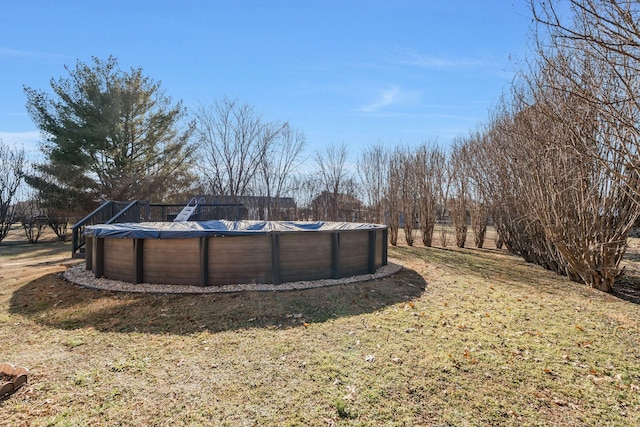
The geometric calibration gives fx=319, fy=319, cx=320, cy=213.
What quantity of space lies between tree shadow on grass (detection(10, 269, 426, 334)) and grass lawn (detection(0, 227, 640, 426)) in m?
0.03

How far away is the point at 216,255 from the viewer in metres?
5.12

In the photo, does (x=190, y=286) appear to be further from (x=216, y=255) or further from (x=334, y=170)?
(x=334, y=170)

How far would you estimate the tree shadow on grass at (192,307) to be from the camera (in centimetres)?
369

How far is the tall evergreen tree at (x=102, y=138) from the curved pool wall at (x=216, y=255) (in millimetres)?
11184

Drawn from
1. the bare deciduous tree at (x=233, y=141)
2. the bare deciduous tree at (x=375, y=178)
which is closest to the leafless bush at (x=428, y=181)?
the bare deciduous tree at (x=375, y=178)

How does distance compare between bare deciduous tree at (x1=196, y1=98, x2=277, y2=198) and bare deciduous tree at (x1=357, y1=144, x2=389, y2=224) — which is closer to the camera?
bare deciduous tree at (x1=357, y1=144, x2=389, y2=224)

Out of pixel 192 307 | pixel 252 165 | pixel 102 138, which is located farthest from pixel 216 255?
pixel 102 138

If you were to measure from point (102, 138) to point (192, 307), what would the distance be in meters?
14.0

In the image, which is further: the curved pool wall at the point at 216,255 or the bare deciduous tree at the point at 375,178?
the bare deciduous tree at the point at 375,178

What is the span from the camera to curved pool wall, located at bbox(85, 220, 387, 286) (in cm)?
507

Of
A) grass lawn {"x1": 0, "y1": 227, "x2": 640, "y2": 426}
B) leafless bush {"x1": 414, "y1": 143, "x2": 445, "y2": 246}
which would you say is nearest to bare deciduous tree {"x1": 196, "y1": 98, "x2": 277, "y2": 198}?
leafless bush {"x1": 414, "y1": 143, "x2": 445, "y2": 246}

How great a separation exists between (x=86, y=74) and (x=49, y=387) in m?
17.6

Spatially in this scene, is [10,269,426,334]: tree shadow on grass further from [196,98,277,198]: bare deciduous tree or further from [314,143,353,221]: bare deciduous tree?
[196,98,277,198]: bare deciduous tree

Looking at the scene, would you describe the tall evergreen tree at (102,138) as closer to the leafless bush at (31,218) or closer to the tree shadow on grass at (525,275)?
the leafless bush at (31,218)
